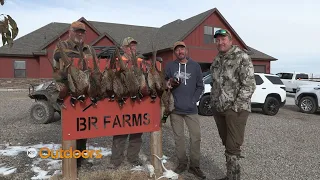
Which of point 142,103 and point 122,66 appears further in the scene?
point 142,103

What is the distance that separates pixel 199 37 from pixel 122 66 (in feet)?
74.0

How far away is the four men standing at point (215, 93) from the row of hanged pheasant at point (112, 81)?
127 millimetres

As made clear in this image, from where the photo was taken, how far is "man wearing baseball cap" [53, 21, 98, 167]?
3.40 metres

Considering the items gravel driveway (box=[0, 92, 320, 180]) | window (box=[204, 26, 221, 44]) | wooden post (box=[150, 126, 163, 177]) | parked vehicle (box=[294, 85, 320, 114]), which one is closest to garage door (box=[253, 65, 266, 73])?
window (box=[204, 26, 221, 44])

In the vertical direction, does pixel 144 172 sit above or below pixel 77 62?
below

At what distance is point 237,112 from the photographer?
370 cm

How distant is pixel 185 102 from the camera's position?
4.41 m

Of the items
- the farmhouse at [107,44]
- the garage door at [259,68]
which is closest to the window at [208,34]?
the farmhouse at [107,44]

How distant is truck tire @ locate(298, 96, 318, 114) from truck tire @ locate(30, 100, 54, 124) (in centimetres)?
1010

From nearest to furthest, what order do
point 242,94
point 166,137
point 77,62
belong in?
point 77,62 < point 242,94 < point 166,137

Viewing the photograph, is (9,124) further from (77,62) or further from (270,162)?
(270,162)

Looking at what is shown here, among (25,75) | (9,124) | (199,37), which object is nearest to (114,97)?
(9,124)

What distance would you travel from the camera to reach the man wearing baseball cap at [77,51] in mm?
3396

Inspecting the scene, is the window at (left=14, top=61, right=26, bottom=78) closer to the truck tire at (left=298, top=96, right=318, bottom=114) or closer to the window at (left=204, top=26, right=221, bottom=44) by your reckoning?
the window at (left=204, top=26, right=221, bottom=44)
